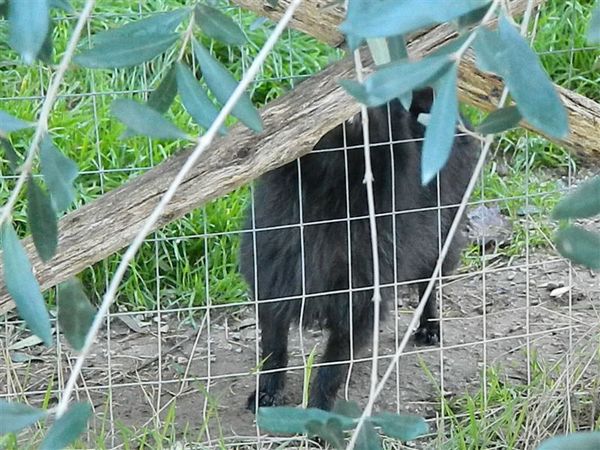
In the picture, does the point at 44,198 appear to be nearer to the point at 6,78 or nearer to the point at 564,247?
the point at 564,247

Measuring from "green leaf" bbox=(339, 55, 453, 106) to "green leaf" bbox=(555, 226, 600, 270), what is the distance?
0.73 ft

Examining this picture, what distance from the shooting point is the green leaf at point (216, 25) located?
116 centimetres

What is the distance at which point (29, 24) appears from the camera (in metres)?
0.98

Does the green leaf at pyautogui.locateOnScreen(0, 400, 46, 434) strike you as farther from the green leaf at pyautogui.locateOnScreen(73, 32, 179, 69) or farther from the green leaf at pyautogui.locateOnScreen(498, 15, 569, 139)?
the green leaf at pyautogui.locateOnScreen(498, 15, 569, 139)

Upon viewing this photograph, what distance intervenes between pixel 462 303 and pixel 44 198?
3039 mm

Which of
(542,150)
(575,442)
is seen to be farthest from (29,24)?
(542,150)

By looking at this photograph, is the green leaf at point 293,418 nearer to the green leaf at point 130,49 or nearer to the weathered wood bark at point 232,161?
the green leaf at point 130,49

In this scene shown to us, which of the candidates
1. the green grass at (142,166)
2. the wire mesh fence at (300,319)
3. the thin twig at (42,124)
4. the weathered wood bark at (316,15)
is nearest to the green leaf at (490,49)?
the thin twig at (42,124)

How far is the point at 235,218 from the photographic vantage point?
3988mm

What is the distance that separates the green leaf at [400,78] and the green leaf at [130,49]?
0.29 m

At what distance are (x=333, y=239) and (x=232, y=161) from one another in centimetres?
74

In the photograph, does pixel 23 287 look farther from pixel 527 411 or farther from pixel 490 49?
pixel 527 411

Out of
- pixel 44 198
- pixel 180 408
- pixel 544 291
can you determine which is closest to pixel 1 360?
pixel 180 408

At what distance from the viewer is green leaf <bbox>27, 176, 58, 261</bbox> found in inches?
44.6
